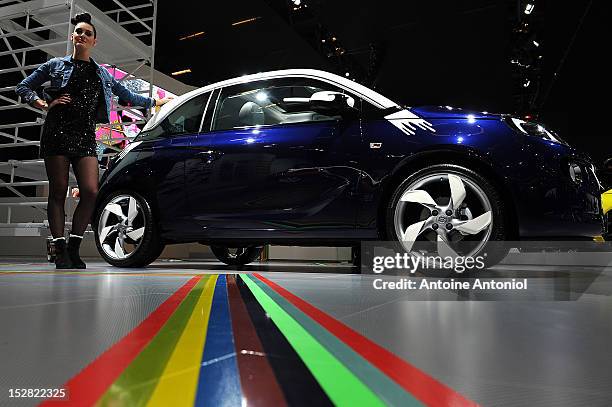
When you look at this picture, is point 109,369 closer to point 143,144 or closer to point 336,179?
point 336,179

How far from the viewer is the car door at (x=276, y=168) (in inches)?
103

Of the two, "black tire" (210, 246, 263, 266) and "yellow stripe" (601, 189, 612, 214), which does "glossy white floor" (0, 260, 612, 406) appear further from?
"yellow stripe" (601, 189, 612, 214)

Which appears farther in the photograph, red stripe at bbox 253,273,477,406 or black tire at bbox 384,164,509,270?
black tire at bbox 384,164,509,270

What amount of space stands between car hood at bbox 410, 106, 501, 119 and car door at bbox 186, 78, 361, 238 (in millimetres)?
393

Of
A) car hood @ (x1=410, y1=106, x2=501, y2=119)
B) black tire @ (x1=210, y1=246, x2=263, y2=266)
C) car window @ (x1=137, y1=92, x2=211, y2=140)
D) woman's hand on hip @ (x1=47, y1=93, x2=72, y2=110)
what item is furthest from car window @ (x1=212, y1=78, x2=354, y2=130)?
black tire @ (x1=210, y1=246, x2=263, y2=266)

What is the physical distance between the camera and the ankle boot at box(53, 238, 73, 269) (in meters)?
2.91

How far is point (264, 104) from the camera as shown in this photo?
122 inches

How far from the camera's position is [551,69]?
8.41 meters

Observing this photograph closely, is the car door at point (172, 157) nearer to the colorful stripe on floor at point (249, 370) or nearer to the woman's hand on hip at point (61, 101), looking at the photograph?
the woman's hand on hip at point (61, 101)

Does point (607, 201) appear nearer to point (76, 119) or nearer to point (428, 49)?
point (428, 49)

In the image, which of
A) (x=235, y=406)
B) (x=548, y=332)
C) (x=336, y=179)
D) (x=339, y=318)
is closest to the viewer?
(x=235, y=406)

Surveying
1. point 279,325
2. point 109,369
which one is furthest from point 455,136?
point 109,369

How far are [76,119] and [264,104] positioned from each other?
1.33 meters

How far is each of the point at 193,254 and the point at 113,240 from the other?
15.4ft
